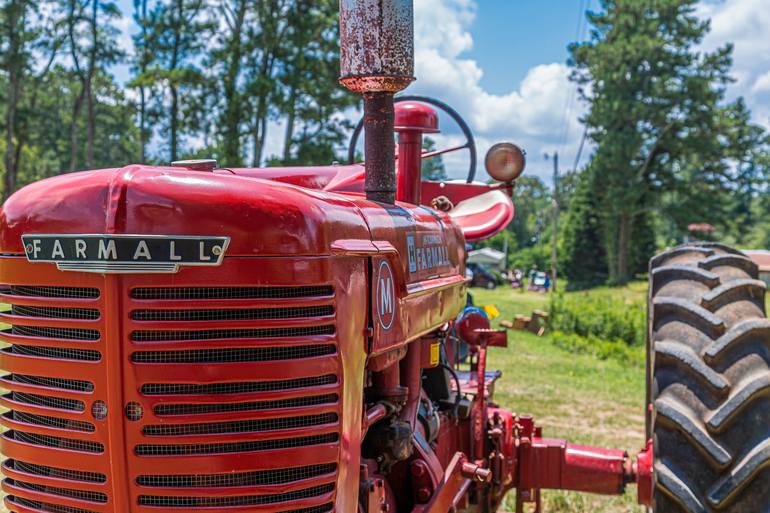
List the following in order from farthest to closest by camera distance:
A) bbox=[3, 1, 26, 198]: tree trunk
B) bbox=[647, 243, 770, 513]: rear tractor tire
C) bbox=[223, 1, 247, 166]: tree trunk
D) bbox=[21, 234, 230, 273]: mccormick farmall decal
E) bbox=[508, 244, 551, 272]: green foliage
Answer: bbox=[508, 244, 551, 272]: green foliage
bbox=[3, 1, 26, 198]: tree trunk
bbox=[223, 1, 247, 166]: tree trunk
bbox=[647, 243, 770, 513]: rear tractor tire
bbox=[21, 234, 230, 273]: mccormick farmall decal

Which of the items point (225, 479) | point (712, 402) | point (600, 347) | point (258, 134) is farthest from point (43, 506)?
point (258, 134)

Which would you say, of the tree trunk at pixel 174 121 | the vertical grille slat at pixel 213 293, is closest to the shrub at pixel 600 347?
the vertical grille slat at pixel 213 293

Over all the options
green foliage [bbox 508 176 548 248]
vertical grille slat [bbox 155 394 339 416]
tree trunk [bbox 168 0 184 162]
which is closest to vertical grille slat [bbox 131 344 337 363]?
vertical grille slat [bbox 155 394 339 416]

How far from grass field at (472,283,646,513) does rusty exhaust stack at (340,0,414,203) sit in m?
3.46

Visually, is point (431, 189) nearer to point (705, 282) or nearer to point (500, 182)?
point (500, 182)

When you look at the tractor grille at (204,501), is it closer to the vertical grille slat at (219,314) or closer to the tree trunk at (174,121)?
the vertical grille slat at (219,314)

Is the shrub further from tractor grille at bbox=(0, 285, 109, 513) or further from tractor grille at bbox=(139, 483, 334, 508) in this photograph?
tractor grille at bbox=(0, 285, 109, 513)

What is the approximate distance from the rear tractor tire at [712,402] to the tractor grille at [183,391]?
6.15ft

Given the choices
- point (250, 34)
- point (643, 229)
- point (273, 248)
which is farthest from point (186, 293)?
point (643, 229)

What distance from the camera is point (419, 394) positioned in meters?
3.10

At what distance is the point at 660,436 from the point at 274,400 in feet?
6.85

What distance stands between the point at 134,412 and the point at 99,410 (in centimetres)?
10

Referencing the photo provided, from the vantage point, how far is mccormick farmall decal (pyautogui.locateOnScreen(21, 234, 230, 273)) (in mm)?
1878

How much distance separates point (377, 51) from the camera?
2557 millimetres
